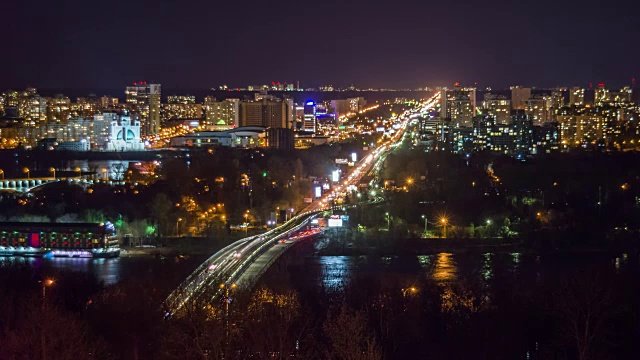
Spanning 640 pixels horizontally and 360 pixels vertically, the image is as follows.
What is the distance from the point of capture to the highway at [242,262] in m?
5.66

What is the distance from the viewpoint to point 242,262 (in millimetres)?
7195

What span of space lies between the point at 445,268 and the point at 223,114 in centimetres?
2096

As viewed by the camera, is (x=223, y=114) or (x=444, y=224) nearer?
(x=444, y=224)

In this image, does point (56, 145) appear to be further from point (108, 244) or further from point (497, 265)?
point (497, 265)

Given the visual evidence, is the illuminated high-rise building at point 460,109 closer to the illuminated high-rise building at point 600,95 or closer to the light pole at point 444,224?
the illuminated high-rise building at point 600,95

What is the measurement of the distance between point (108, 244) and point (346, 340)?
14.7ft

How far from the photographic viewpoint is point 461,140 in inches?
816

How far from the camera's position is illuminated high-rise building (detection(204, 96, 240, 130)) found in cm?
2779

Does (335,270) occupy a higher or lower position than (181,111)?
lower

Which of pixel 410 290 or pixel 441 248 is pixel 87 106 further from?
pixel 410 290

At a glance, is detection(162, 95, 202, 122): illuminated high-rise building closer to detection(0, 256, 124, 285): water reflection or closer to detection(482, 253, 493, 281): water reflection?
detection(0, 256, 124, 285): water reflection

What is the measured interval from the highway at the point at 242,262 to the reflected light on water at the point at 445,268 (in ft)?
3.81

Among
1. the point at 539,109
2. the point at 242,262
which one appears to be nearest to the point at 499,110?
the point at 539,109

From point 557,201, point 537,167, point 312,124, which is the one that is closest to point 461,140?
point 537,167
